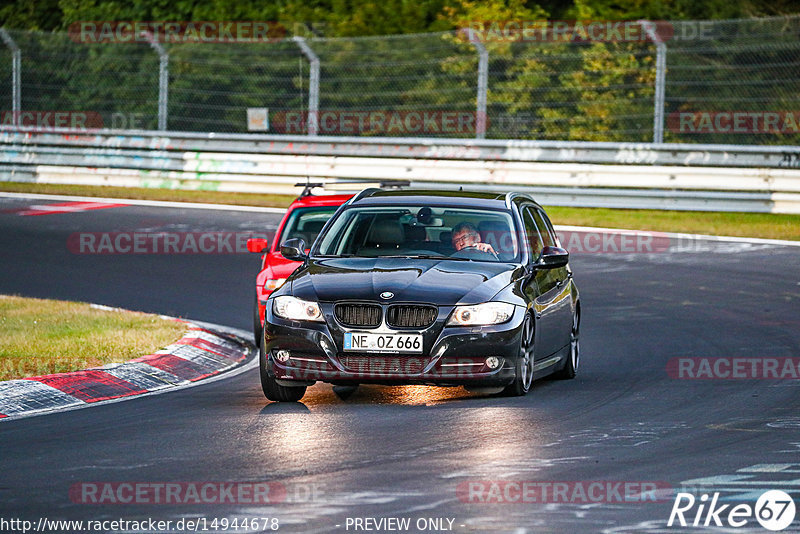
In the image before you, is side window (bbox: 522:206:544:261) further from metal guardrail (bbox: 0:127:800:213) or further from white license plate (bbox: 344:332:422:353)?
metal guardrail (bbox: 0:127:800:213)

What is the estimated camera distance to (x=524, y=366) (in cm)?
1010

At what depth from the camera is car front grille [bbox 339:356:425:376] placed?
9547mm

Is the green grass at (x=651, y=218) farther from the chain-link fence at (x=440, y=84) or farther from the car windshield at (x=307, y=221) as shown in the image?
the car windshield at (x=307, y=221)

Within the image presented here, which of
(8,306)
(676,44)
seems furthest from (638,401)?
(676,44)

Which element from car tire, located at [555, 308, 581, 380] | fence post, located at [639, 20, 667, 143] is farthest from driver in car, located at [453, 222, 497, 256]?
fence post, located at [639, 20, 667, 143]

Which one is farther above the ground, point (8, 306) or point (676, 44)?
point (676, 44)

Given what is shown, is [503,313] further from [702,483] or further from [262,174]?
[262,174]

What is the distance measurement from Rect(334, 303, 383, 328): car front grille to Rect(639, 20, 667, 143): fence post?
14.9 m

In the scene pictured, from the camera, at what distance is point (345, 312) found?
9.68 m

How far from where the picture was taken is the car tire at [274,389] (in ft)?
32.6

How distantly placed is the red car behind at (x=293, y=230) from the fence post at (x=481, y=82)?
10.8m

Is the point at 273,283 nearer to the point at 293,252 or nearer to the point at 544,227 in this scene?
the point at 293,252

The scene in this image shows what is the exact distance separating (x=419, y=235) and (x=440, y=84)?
615 inches

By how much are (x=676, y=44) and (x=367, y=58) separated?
19.6 feet
